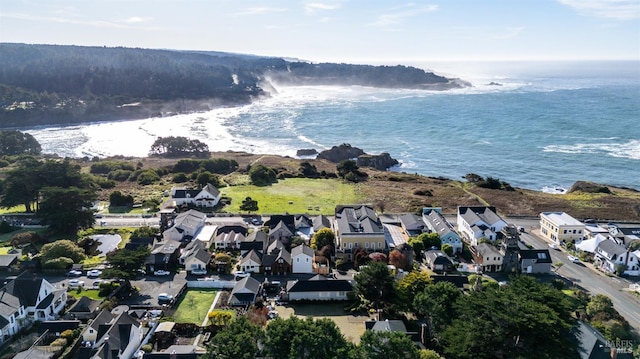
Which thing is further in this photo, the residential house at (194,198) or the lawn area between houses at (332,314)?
the residential house at (194,198)

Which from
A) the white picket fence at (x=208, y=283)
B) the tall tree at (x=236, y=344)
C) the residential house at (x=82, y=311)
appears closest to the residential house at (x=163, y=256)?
the white picket fence at (x=208, y=283)

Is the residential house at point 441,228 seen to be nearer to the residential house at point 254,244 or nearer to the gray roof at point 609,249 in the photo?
the gray roof at point 609,249

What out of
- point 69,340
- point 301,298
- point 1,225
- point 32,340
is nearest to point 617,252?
point 301,298

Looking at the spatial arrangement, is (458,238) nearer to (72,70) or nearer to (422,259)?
(422,259)

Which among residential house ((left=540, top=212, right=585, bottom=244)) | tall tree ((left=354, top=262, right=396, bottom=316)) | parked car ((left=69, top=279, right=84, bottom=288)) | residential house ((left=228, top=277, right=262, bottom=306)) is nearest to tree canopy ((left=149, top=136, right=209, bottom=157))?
parked car ((left=69, top=279, right=84, bottom=288))

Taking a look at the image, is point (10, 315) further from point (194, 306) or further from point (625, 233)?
point (625, 233)

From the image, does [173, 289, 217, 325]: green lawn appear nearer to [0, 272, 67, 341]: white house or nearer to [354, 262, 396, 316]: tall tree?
[0, 272, 67, 341]: white house

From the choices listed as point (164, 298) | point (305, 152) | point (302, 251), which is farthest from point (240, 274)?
point (305, 152)
